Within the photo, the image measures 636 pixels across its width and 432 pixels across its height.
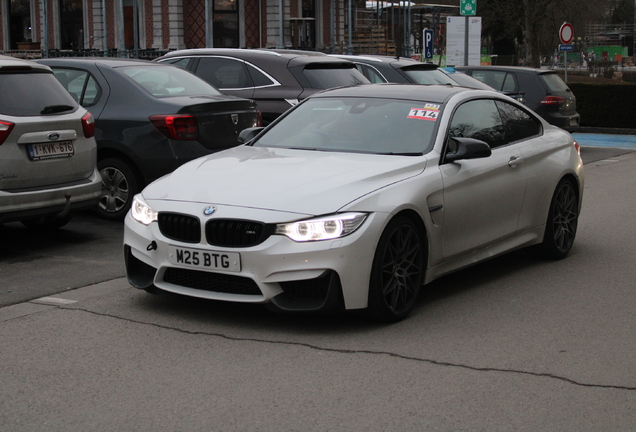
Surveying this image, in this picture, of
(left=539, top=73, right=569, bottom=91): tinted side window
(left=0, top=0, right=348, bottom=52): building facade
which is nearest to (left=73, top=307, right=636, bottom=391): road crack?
(left=539, top=73, right=569, bottom=91): tinted side window

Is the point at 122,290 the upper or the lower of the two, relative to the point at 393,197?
lower

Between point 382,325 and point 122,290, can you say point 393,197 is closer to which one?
point 382,325

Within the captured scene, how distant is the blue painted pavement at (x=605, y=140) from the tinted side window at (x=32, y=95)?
47.0ft

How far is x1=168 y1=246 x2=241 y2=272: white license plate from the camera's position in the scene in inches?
215

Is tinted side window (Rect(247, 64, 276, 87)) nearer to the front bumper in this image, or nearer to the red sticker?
the red sticker

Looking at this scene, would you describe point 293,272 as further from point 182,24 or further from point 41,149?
point 182,24

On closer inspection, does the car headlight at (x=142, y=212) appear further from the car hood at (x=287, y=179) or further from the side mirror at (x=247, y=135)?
the side mirror at (x=247, y=135)

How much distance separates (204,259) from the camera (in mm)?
5539

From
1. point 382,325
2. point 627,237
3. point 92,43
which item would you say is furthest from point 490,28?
point 382,325

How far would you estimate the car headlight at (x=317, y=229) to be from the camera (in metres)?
5.39

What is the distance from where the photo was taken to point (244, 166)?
6277 millimetres

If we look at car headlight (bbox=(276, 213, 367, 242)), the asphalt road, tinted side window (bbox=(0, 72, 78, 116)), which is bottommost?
the asphalt road

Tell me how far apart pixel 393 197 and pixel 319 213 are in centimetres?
57

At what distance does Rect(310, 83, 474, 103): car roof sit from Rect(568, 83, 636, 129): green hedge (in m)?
17.6
